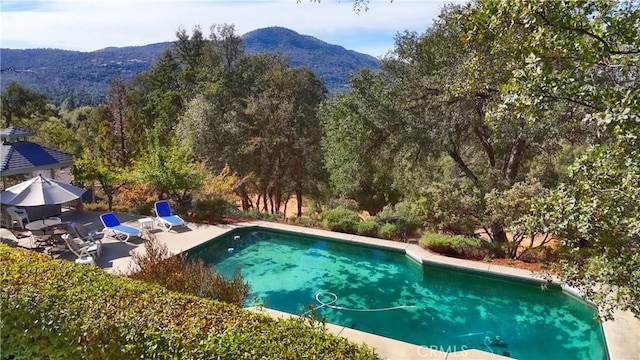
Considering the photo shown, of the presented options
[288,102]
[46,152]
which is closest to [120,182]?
[46,152]

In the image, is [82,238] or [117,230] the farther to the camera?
[117,230]

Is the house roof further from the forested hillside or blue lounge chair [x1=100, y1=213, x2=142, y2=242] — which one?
blue lounge chair [x1=100, y1=213, x2=142, y2=242]

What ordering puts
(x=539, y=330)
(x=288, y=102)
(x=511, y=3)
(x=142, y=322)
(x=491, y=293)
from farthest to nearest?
(x=288, y=102), (x=491, y=293), (x=539, y=330), (x=142, y=322), (x=511, y=3)

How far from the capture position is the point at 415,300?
1002cm

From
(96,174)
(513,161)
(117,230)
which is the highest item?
(513,161)

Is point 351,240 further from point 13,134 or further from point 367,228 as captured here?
point 13,134

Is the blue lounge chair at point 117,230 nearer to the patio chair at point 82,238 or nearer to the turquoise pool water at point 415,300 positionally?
the patio chair at point 82,238

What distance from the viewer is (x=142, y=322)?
4.86 metres

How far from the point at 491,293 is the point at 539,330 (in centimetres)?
170

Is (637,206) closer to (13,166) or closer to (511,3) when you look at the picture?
(511,3)

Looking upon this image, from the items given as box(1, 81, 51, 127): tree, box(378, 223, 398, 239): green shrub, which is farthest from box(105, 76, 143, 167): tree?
box(1, 81, 51, 127): tree

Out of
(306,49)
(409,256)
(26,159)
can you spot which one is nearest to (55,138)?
(26,159)

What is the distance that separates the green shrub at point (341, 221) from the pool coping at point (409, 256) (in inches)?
11.9

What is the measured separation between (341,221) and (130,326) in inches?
378
